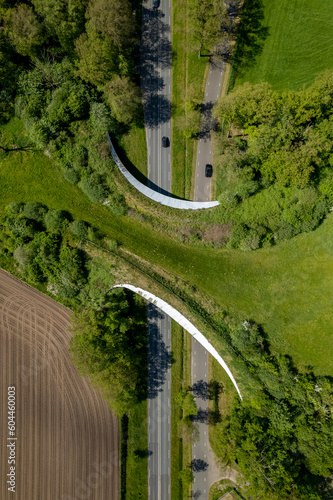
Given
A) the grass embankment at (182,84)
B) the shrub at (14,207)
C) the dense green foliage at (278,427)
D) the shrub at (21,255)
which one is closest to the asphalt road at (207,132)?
the grass embankment at (182,84)

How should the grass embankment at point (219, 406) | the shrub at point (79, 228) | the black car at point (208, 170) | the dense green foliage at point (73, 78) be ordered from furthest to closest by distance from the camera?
the black car at point (208, 170) < the shrub at point (79, 228) < the grass embankment at point (219, 406) < the dense green foliage at point (73, 78)

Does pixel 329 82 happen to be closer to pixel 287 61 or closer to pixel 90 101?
pixel 287 61

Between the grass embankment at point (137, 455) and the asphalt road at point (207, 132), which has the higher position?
the asphalt road at point (207, 132)

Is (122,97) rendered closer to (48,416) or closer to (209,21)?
(209,21)

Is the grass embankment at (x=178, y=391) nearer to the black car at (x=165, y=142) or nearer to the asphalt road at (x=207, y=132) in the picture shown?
the asphalt road at (x=207, y=132)

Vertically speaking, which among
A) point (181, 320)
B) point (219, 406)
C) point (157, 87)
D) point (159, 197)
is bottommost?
point (219, 406)

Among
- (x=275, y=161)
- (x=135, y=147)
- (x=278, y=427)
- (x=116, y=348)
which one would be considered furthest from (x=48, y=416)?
(x=275, y=161)

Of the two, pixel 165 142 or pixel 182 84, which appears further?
pixel 165 142

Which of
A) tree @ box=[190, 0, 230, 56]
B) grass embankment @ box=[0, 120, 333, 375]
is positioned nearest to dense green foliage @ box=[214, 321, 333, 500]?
grass embankment @ box=[0, 120, 333, 375]
